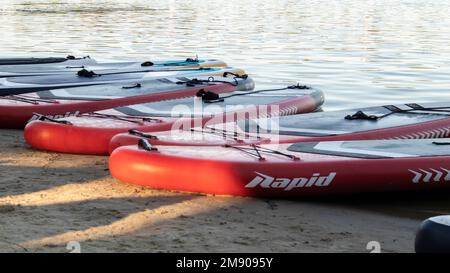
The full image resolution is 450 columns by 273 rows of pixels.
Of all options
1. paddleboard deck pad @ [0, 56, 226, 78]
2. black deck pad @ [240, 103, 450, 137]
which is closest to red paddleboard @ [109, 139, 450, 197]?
black deck pad @ [240, 103, 450, 137]

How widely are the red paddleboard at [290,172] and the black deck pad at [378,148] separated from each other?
1cm

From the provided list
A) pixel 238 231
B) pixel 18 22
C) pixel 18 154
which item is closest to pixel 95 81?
pixel 18 154

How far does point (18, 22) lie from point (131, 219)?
22.2 m

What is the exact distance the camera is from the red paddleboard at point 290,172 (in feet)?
19.0

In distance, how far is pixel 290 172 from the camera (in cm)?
581

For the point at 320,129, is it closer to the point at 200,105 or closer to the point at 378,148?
the point at 378,148

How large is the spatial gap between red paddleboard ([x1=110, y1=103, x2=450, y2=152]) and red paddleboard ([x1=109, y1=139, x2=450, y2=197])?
54 centimetres

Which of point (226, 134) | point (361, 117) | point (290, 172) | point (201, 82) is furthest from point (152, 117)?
point (290, 172)

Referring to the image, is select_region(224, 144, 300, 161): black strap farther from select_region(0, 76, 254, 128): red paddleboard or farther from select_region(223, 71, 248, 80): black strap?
select_region(223, 71, 248, 80): black strap

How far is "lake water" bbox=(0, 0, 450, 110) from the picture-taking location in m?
13.5

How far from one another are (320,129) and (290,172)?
1390mm

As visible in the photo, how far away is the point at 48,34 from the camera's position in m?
22.1

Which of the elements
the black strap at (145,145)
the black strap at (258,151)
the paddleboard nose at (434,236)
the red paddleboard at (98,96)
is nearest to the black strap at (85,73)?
the red paddleboard at (98,96)

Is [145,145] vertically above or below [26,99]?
above
